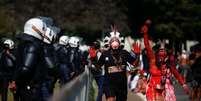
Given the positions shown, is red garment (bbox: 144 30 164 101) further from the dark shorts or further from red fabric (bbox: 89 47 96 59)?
red fabric (bbox: 89 47 96 59)

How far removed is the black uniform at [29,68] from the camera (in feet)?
39.3

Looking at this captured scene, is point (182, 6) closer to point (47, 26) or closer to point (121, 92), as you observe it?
point (121, 92)

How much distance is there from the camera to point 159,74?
17.7 metres

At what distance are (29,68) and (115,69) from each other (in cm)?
533

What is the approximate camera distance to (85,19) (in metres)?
66.3

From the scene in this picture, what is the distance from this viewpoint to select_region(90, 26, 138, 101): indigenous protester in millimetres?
17109

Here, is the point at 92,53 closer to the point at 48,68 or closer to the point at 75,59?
the point at 75,59

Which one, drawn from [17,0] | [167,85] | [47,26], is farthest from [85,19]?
[47,26]

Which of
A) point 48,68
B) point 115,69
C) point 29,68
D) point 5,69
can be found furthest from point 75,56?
point 29,68

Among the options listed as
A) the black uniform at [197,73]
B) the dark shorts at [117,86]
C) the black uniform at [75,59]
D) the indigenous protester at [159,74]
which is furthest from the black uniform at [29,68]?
the black uniform at [75,59]

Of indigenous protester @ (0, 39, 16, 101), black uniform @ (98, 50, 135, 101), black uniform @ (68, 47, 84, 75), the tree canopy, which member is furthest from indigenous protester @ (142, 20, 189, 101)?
the tree canopy

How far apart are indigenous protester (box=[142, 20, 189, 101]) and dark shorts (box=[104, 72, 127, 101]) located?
0.77 metres

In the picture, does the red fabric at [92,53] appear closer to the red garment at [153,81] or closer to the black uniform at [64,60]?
the black uniform at [64,60]

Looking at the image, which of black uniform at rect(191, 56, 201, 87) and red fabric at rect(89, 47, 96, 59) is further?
black uniform at rect(191, 56, 201, 87)
